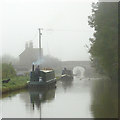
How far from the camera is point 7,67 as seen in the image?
4247cm

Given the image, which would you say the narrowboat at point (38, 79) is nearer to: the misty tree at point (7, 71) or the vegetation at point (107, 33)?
the vegetation at point (107, 33)

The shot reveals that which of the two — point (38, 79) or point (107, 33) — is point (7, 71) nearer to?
point (38, 79)

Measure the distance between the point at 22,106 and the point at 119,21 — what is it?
1366 cm

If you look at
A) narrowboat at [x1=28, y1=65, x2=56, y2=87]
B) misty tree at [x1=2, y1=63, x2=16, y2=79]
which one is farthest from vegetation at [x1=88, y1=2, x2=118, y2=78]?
misty tree at [x1=2, y1=63, x2=16, y2=79]

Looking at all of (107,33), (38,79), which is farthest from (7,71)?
(107,33)

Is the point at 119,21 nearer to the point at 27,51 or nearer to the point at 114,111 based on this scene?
the point at 114,111

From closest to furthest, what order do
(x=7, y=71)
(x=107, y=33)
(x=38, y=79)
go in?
(x=107, y=33), (x=38, y=79), (x=7, y=71)

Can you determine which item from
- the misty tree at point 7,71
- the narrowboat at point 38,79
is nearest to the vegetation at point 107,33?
the narrowboat at point 38,79

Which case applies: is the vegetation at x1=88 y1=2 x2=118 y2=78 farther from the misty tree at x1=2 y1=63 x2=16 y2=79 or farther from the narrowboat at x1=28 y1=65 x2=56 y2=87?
the misty tree at x1=2 y1=63 x2=16 y2=79

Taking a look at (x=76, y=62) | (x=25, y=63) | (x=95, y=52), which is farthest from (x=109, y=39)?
(x=76, y=62)

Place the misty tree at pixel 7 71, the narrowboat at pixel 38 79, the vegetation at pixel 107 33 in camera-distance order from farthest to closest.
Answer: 1. the misty tree at pixel 7 71
2. the narrowboat at pixel 38 79
3. the vegetation at pixel 107 33

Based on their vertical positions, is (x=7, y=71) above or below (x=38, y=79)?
above

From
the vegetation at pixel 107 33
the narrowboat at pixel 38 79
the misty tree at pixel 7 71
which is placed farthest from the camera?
the misty tree at pixel 7 71

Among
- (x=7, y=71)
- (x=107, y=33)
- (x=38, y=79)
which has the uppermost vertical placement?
(x=107, y=33)
